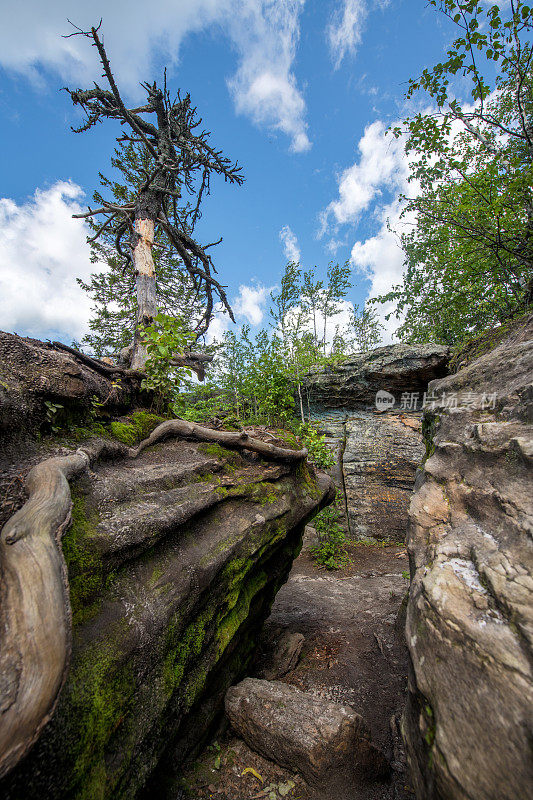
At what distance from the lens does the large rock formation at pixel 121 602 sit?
1.35 meters

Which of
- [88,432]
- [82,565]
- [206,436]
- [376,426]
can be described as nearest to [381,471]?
[376,426]

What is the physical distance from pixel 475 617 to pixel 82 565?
7.66 feet

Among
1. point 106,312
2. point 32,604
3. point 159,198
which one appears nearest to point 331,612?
point 32,604

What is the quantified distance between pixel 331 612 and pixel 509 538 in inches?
198

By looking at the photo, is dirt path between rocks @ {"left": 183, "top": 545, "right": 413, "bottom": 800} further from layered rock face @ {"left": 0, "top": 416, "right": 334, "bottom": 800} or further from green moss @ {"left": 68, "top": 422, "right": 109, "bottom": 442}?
green moss @ {"left": 68, "top": 422, "right": 109, "bottom": 442}

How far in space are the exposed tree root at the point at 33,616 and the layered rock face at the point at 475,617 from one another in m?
1.67

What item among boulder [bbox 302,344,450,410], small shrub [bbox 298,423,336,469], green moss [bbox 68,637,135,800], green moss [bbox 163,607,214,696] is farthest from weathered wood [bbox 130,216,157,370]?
boulder [bbox 302,344,450,410]

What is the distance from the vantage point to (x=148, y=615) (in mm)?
2068

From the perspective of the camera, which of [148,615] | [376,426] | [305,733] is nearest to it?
[148,615]

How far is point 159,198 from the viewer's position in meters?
7.65

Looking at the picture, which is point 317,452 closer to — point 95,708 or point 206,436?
point 206,436

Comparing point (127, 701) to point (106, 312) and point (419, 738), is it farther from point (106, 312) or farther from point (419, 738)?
point (106, 312)

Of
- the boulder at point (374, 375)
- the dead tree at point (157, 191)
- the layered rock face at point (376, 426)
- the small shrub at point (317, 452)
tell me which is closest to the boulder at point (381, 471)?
the layered rock face at point (376, 426)

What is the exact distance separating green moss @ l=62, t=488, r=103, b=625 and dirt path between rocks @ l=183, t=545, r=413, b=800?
2002 millimetres
